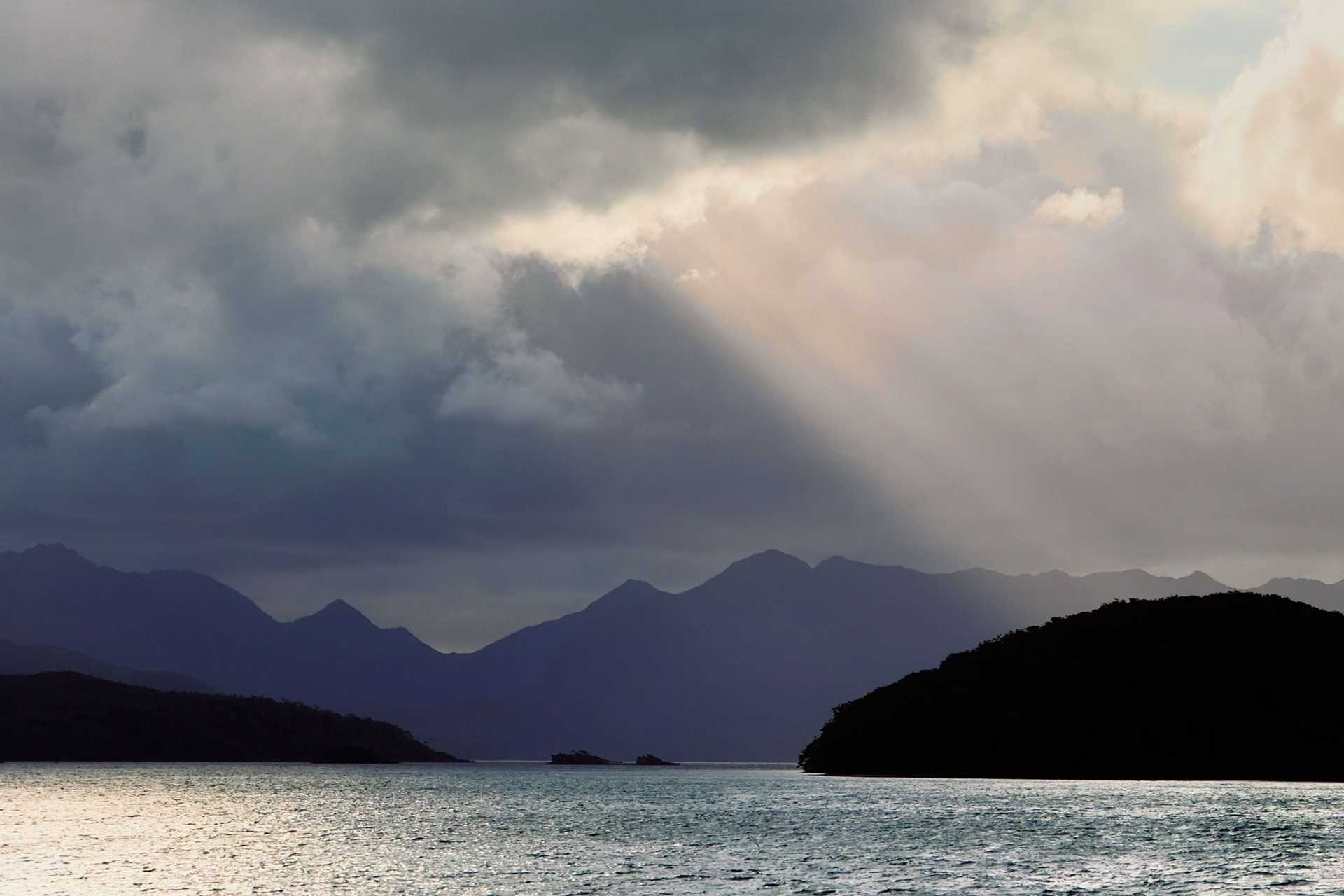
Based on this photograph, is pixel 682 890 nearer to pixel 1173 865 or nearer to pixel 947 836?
pixel 1173 865

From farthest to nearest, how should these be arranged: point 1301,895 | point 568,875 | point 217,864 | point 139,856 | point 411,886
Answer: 1. point 139,856
2. point 217,864
3. point 568,875
4. point 411,886
5. point 1301,895

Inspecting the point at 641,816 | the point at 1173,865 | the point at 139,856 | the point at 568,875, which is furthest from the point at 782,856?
the point at 641,816

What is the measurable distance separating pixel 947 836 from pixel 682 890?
55.0 meters

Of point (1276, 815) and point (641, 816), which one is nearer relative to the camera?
point (1276, 815)

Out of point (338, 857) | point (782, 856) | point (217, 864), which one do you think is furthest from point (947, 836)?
point (217, 864)

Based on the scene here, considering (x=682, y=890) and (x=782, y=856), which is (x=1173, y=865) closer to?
(x=782, y=856)

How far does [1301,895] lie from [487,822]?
110860 millimetres

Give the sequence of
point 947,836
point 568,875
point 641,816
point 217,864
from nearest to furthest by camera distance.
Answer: point 568,875 → point 217,864 → point 947,836 → point 641,816

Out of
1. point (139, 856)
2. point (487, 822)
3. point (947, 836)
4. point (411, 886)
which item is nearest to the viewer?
point (411, 886)

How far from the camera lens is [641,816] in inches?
7416

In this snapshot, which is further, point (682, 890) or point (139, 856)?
point (139, 856)

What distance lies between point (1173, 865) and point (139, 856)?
8992 centimetres

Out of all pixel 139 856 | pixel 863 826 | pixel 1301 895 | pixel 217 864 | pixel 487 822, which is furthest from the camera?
pixel 487 822

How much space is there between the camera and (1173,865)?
10869 centimetres
